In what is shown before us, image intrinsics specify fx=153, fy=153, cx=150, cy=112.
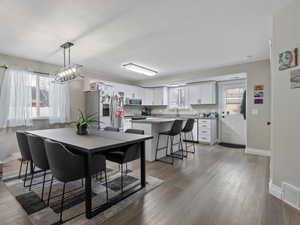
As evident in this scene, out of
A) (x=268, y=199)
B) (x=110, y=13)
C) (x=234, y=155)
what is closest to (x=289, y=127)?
(x=268, y=199)

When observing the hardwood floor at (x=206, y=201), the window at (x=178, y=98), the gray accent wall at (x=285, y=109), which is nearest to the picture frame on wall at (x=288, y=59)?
the gray accent wall at (x=285, y=109)

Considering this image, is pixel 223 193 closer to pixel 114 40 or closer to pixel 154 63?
pixel 114 40

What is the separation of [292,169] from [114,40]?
3339 millimetres

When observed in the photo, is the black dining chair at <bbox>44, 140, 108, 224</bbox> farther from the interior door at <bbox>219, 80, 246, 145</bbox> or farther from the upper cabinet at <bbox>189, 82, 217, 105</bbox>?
the interior door at <bbox>219, 80, 246, 145</bbox>

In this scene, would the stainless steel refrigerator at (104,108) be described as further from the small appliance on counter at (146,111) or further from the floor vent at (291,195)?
the floor vent at (291,195)

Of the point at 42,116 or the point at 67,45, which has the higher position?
the point at 67,45

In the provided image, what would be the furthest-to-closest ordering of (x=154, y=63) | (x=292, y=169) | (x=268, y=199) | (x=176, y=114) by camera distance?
(x=176, y=114)
(x=154, y=63)
(x=268, y=199)
(x=292, y=169)

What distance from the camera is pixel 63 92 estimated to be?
4.43 meters

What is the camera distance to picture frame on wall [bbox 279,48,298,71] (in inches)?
75.4

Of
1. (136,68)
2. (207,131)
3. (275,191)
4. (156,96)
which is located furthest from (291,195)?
(156,96)

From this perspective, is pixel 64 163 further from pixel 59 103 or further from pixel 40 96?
pixel 40 96

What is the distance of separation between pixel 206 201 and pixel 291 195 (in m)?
1.04

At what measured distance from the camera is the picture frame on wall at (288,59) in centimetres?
192

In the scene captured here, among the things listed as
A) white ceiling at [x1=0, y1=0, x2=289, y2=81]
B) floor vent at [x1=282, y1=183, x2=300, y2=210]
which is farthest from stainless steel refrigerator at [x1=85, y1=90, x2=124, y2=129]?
floor vent at [x1=282, y1=183, x2=300, y2=210]
